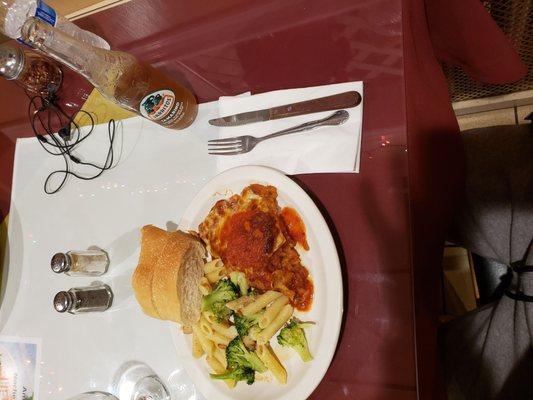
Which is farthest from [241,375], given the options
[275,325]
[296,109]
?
[296,109]

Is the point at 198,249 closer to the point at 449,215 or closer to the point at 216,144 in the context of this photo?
the point at 216,144

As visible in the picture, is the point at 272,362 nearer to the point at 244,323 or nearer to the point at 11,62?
the point at 244,323

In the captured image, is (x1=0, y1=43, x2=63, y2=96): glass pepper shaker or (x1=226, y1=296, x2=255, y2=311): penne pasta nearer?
(x1=226, y1=296, x2=255, y2=311): penne pasta

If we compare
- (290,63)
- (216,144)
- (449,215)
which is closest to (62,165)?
(216,144)

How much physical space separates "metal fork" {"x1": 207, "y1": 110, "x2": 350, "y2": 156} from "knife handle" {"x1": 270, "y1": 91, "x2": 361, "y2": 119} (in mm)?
19

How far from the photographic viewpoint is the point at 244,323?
894 mm

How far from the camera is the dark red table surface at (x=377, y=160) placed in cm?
81

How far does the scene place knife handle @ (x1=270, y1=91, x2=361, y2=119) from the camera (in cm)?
87

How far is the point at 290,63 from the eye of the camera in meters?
0.98

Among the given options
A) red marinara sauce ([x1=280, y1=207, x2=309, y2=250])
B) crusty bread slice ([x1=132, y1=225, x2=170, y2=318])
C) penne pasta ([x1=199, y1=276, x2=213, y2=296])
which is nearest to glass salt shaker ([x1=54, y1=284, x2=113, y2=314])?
crusty bread slice ([x1=132, y1=225, x2=170, y2=318])

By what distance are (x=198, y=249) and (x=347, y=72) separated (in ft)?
1.73

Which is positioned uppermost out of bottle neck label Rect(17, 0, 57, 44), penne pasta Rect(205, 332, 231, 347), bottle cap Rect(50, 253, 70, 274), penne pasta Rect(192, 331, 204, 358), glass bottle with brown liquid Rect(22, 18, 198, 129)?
bottle neck label Rect(17, 0, 57, 44)

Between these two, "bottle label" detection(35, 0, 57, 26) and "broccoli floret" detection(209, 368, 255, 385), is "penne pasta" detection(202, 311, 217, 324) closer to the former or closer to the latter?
"broccoli floret" detection(209, 368, 255, 385)

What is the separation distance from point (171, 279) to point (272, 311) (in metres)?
0.23
